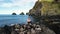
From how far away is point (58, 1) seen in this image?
154 metres

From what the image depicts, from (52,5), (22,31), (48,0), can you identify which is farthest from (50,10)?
(22,31)

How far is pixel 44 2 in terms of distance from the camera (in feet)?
562

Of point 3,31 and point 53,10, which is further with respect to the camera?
point 53,10

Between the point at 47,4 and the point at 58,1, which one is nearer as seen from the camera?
the point at 58,1

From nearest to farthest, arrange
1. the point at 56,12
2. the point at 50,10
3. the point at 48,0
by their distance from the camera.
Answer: the point at 56,12, the point at 50,10, the point at 48,0

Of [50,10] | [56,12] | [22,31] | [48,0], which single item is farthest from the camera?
[48,0]

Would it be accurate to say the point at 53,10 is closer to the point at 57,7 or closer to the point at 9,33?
the point at 57,7

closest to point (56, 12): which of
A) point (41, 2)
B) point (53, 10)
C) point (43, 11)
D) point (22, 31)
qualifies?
point (53, 10)

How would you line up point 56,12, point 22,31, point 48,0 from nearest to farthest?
point 22,31, point 56,12, point 48,0

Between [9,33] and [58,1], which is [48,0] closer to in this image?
[58,1]

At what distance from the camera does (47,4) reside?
164500 millimetres

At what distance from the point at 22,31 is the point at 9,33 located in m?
2.28

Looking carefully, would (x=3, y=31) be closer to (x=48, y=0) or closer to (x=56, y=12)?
(x=56, y=12)

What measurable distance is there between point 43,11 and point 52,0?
11705 millimetres
